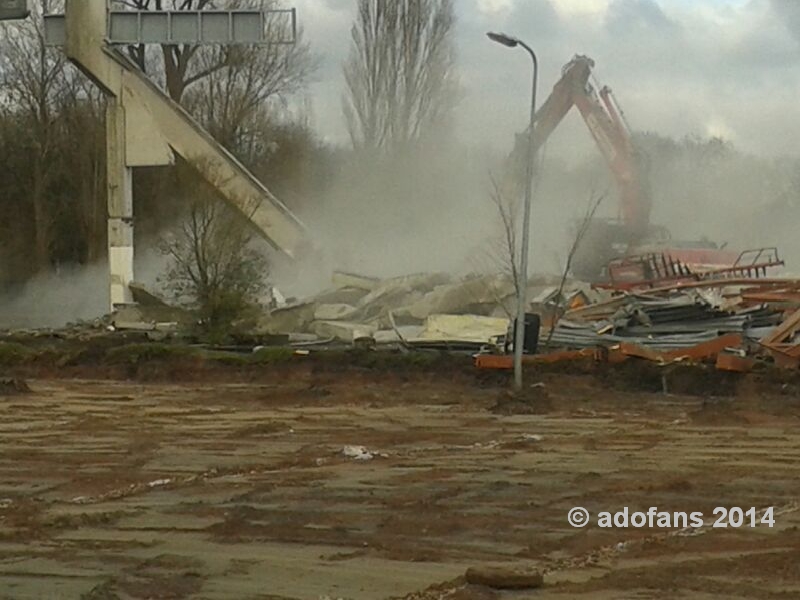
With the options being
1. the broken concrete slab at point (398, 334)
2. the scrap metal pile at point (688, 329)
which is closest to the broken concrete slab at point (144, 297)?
the broken concrete slab at point (398, 334)

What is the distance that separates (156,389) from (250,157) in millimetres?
31169

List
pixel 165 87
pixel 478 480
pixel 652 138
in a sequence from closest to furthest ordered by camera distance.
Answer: pixel 478 480 → pixel 165 87 → pixel 652 138

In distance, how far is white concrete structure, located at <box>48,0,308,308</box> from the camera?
141ft

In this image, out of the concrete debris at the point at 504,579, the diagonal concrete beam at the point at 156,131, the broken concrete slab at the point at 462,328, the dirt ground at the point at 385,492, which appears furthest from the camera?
the diagonal concrete beam at the point at 156,131

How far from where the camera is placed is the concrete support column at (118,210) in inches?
1695

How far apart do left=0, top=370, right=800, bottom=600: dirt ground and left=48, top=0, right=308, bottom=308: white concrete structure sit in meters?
16.4

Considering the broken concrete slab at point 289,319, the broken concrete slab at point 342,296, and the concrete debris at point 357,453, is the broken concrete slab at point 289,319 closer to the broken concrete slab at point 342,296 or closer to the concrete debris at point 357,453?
the broken concrete slab at point 342,296

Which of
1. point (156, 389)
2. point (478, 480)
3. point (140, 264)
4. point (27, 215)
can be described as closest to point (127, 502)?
point (478, 480)

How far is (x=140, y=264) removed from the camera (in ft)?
172

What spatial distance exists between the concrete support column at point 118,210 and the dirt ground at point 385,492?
15.7 metres

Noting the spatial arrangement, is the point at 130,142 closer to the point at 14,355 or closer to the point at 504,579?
the point at 14,355

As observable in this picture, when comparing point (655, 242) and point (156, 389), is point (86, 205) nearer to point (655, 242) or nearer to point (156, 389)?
point (655, 242)

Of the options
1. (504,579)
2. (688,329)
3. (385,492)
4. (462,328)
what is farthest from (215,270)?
(504,579)

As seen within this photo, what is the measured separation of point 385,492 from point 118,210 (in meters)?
29.8
